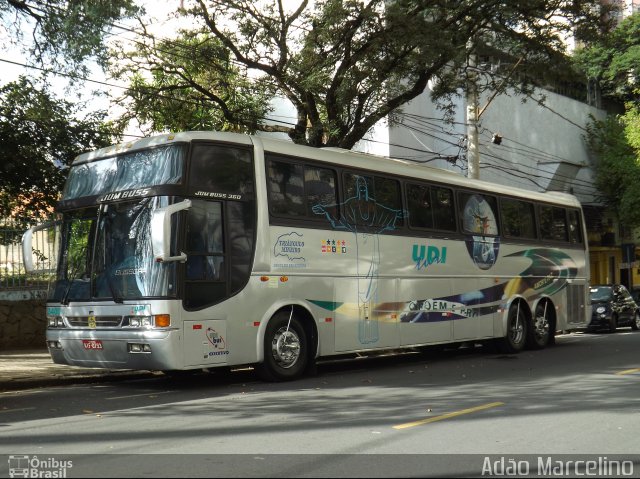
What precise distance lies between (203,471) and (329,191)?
7.77 metres

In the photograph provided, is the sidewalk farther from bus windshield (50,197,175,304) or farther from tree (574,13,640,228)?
tree (574,13,640,228)

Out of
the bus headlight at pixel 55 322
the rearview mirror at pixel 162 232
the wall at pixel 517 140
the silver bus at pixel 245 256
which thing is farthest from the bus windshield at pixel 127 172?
the wall at pixel 517 140

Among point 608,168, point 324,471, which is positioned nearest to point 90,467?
point 324,471

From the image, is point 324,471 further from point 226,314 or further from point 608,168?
point 608,168

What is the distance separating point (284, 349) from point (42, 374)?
4.42 meters

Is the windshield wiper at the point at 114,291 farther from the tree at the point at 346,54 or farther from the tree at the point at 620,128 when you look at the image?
the tree at the point at 620,128

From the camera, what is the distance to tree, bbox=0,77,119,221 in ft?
52.6

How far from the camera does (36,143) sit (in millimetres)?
16594

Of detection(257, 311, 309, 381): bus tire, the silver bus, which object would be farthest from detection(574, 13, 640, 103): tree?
detection(257, 311, 309, 381): bus tire

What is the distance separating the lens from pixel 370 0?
1784cm

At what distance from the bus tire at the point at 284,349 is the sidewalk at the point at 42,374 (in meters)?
3.13

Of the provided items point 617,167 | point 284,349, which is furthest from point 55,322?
point 617,167

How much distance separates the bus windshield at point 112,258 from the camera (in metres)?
11.1

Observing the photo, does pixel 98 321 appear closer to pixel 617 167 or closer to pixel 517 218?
pixel 517 218
